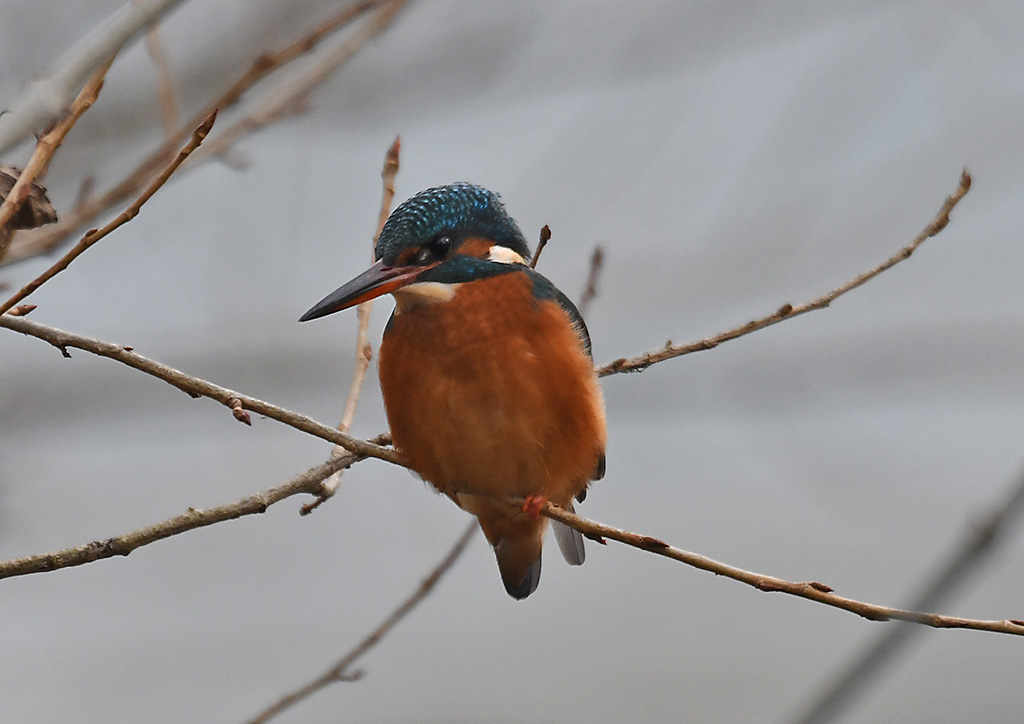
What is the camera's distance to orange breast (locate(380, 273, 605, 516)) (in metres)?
2.96

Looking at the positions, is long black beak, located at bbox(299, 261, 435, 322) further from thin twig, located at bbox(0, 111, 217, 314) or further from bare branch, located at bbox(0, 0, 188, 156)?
bare branch, located at bbox(0, 0, 188, 156)

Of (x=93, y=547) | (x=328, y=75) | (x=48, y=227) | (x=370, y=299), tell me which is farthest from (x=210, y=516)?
(x=328, y=75)

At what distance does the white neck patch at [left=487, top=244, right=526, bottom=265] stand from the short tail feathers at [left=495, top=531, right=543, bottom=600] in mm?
848

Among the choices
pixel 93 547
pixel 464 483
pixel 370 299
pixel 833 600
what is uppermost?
pixel 370 299

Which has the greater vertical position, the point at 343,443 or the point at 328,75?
the point at 328,75

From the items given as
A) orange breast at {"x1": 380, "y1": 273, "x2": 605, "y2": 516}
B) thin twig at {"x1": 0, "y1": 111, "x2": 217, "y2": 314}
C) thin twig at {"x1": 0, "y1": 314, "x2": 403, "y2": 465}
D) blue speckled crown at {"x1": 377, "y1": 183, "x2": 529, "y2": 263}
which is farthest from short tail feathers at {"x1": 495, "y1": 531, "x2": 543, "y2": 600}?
thin twig at {"x1": 0, "y1": 111, "x2": 217, "y2": 314}

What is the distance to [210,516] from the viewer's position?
7.04 feet

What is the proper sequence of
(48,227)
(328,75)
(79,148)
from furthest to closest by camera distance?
(79,148)
(328,75)
(48,227)

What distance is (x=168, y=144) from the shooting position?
253 cm

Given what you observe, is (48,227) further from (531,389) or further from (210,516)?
(531,389)

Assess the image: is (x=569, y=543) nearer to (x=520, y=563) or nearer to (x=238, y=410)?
(x=520, y=563)

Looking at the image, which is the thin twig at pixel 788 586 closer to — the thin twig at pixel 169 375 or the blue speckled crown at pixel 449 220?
the thin twig at pixel 169 375

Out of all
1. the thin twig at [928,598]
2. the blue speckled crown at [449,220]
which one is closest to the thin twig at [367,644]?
the blue speckled crown at [449,220]

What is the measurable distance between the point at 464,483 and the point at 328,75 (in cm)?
115
